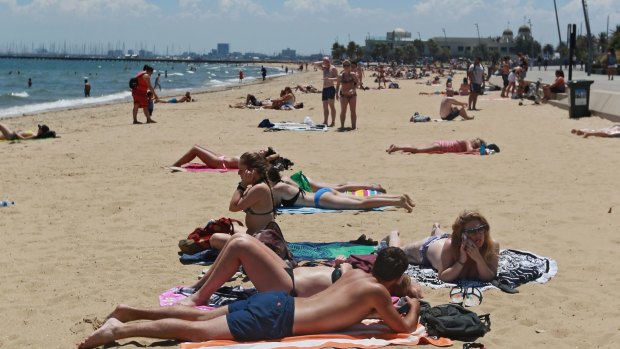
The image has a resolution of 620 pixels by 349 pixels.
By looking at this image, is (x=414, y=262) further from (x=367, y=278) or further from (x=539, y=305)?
(x=367, y=278)

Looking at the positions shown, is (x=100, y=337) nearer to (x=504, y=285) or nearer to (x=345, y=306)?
(x=345, y=306)

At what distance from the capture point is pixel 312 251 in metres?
6.18

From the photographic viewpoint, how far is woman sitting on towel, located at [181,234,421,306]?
15.3 ft

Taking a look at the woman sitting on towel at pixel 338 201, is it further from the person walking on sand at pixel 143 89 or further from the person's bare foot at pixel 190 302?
the person walking on sand at pixel 143 89

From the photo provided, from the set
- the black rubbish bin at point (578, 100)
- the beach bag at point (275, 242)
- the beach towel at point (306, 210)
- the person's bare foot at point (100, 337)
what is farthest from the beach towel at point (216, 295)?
the black rubbish bin at point (578, 100)

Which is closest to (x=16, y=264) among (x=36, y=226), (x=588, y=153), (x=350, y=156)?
(x=36, y=226)

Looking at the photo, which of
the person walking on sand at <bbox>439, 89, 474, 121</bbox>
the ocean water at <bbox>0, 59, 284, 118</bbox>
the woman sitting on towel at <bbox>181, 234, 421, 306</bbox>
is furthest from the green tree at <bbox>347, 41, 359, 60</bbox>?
the woman sitting on towel at <bbox>181, 234, 421, 306</bbox>

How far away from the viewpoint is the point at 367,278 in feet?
14.0

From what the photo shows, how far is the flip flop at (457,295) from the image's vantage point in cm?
512

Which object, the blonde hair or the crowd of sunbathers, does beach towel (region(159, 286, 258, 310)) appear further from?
the blonde hair

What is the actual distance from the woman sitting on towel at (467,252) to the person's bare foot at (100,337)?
2451mm

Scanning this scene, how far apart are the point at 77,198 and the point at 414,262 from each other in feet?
14.9

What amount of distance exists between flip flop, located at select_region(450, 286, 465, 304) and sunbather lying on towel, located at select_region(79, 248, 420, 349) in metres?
0.89

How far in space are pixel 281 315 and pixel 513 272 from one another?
2.17m
